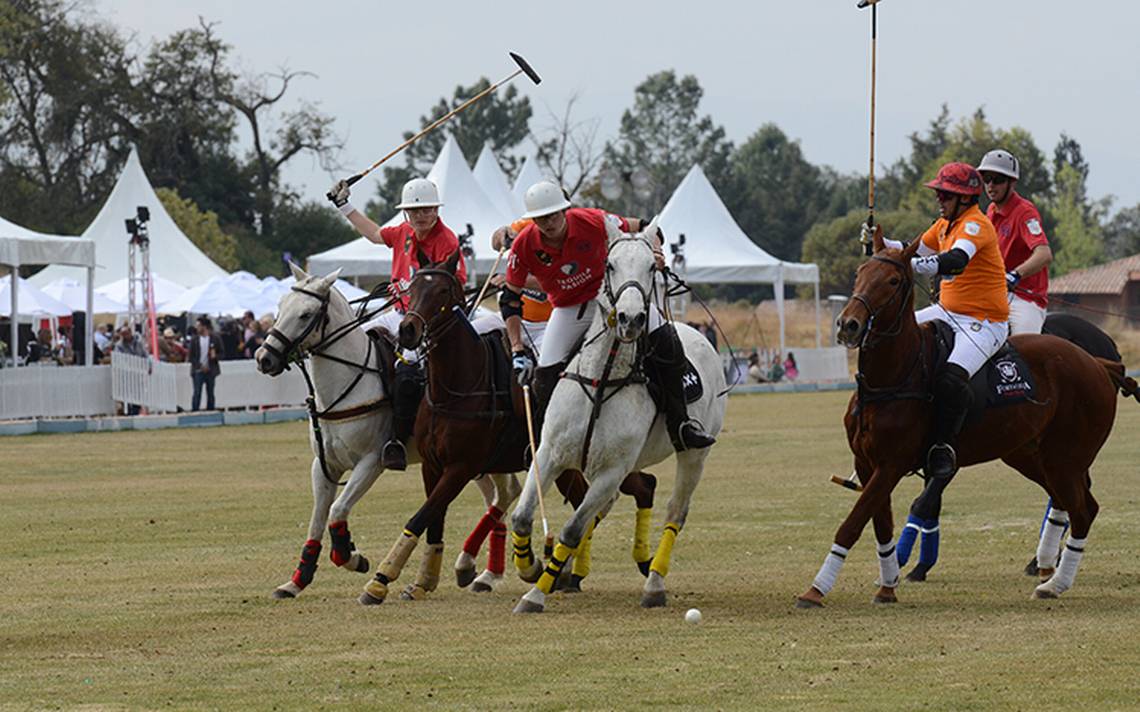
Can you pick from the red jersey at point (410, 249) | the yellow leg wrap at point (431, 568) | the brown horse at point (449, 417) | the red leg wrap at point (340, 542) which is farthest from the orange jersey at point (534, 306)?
the red leg wrap at point (340, 542)

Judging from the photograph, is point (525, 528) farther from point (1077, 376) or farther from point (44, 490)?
point (44, 490)

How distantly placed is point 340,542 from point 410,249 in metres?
2.23

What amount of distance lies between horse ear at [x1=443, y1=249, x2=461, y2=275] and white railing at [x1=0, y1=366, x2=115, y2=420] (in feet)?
73.7

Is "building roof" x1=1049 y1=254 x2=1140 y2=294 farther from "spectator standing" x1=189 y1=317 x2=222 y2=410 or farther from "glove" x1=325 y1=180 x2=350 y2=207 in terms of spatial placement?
"glove" x1=325 y1=180 x2=350 y2=207

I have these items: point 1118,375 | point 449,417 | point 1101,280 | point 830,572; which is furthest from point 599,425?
point 1101,280

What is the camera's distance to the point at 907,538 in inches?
535

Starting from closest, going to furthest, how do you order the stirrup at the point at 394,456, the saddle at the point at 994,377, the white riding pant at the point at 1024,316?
the saddle at the point at 994,377 → the stirrup at the point at 394,456 → the white riding pant at the point at 1024,316

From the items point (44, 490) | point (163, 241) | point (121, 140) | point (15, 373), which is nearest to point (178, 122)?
point (121, 140)

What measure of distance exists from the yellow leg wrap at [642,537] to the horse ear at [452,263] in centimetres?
209

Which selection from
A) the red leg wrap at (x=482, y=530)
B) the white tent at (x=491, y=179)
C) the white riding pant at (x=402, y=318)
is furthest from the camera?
the white tent at (x=491, y=179)

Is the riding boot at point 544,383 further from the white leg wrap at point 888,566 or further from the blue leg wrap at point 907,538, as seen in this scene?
the blue leg wrap at point 907,538

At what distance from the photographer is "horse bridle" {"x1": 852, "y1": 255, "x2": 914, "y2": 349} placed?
11.6 meters

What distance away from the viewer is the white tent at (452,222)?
151ft

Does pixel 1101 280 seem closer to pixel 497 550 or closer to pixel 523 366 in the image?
pixel 497 550
